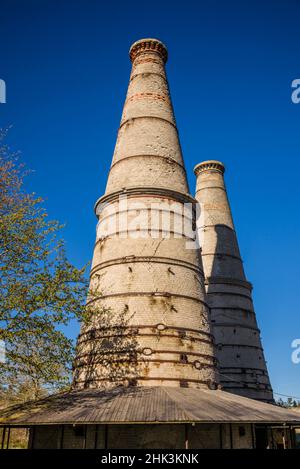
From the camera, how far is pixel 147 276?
1459cm

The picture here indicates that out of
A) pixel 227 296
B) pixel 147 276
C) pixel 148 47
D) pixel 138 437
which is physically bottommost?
pixel 138 437

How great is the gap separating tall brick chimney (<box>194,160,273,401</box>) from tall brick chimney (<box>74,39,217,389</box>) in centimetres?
794

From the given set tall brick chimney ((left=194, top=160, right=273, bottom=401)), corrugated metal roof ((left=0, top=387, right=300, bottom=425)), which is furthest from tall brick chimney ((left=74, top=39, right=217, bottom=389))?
tall brick chimney ((left=194, top=160, right=273, bottom=401))

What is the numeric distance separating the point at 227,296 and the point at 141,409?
14.3 m

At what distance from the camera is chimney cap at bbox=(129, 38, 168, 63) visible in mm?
19984

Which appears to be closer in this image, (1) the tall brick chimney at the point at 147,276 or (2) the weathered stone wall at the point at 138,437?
(2) the weathered stone wall at the point at 138,437

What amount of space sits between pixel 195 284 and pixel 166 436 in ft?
18.5

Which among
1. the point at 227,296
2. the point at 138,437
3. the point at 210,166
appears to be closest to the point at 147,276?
the point at 138,437

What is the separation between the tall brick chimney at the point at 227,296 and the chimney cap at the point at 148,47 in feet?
33.2

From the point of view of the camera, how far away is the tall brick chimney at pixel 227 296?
71.3 ft

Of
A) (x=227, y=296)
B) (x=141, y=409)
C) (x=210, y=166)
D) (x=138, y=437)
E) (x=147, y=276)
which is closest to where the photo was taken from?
(x=141, y=409)

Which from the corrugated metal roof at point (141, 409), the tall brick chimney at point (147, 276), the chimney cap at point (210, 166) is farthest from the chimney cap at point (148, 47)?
the corrugated metal roof at point (141, 409)

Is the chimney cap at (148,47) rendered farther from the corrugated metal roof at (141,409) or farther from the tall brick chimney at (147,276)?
the corrugated metal roof at (141,409)

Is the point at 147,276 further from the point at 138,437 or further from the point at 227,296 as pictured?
the point at 227,296
